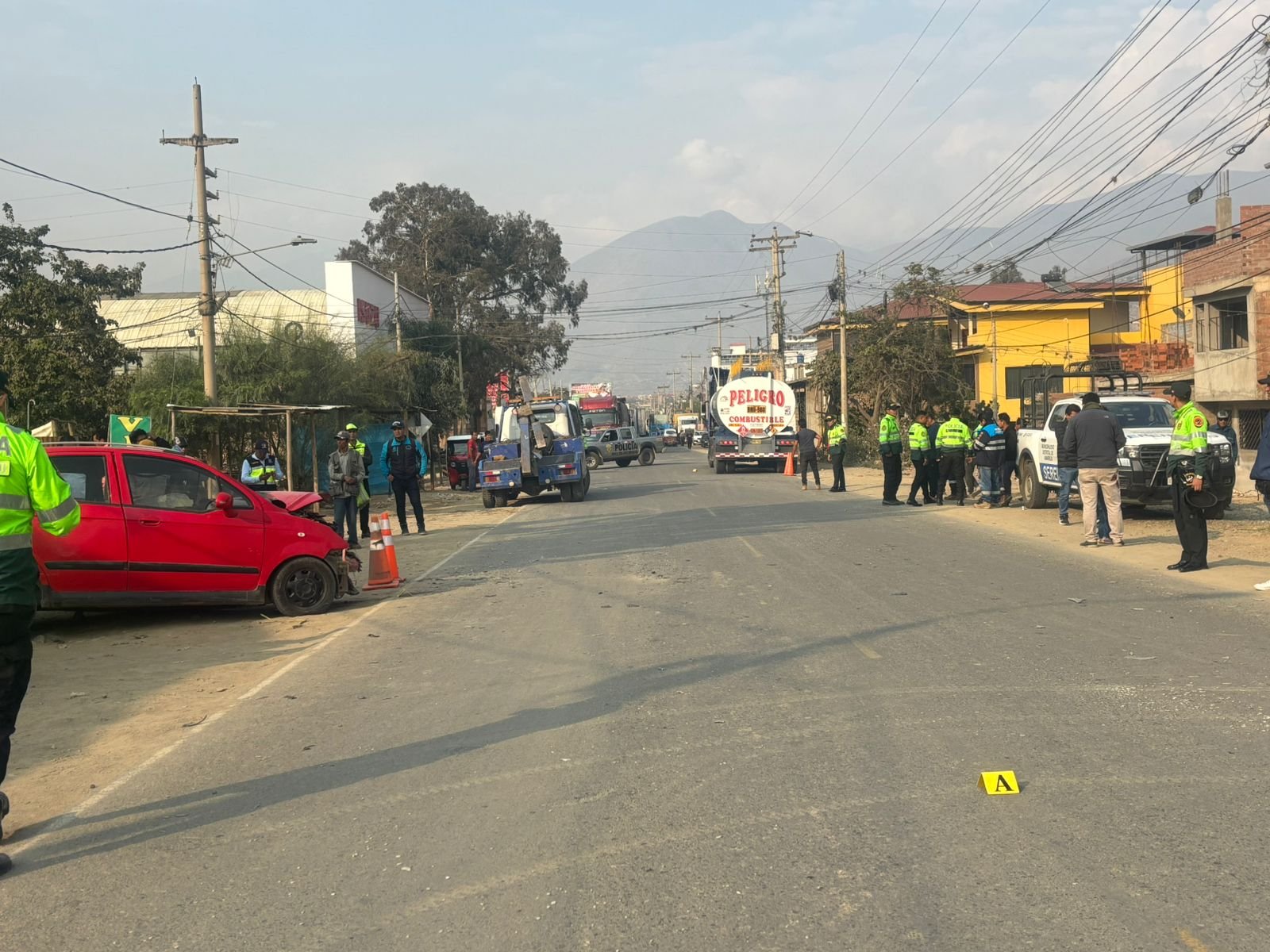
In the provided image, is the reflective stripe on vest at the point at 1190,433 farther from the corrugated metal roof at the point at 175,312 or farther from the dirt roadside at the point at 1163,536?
the corrugated metal roof at the point at 175,312

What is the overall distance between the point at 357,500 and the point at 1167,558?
1156 centimetres

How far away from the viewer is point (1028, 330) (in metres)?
51.7


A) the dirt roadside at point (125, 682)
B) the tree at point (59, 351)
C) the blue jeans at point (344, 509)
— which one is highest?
the tree at point (59, 351)

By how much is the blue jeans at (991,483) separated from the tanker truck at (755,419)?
54.9 feet

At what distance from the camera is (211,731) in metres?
7.02

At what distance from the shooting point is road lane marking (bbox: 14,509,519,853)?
5391 millimetres

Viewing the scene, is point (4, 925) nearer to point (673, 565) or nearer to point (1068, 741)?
point (1068, 741)

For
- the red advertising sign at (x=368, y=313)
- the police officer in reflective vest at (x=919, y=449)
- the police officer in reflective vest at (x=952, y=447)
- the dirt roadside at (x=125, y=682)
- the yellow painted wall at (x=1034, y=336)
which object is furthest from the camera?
the yellow painted wall at (x=1034, y=336)

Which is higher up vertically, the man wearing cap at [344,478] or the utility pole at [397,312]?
the utility pole at [397,312]

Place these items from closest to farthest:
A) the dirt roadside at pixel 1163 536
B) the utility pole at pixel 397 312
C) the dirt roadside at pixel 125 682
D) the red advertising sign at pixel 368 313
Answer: the dirt roadside at pixel 125 682 → the dirt roadside at pixel 1163 536 → the utility pole at pixel 397 312 → the red advertising sign at pixel 368 313

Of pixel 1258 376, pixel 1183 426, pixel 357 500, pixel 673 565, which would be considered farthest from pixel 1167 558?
pixel 1258 376

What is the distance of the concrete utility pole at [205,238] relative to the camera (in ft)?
78.7

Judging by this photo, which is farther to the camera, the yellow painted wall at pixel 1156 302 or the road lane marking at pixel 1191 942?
the yellow painted wall at pixel 1156 302

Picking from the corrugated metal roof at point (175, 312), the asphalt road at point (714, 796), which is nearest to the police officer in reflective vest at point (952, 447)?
the asphalt road at point (714, 796)
